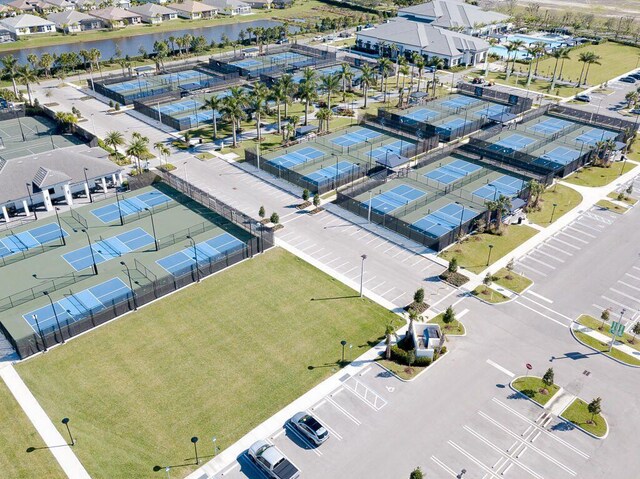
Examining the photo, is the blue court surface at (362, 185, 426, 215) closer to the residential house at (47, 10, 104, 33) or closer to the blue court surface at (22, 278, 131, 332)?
the blue court surface at (22, 278, 131, 332)

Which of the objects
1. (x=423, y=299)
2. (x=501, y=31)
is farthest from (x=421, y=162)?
(x=501, y=31)

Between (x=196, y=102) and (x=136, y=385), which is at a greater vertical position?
(x=196, y=102)

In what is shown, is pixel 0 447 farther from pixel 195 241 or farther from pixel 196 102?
pixel 196 102

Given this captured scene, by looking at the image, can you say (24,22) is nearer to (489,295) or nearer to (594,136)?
(594,136)

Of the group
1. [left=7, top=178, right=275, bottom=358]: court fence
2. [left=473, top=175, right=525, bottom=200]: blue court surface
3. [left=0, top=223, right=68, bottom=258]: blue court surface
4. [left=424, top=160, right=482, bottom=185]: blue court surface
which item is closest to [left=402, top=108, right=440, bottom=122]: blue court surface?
[left=424, top=160, right=482, bottom=185]: blue court surface

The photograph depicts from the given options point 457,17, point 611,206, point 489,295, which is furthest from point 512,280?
point 457,17

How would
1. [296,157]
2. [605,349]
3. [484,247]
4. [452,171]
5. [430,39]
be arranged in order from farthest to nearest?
[430,39], [296,157], [452,171], [484,247], [605,349]
